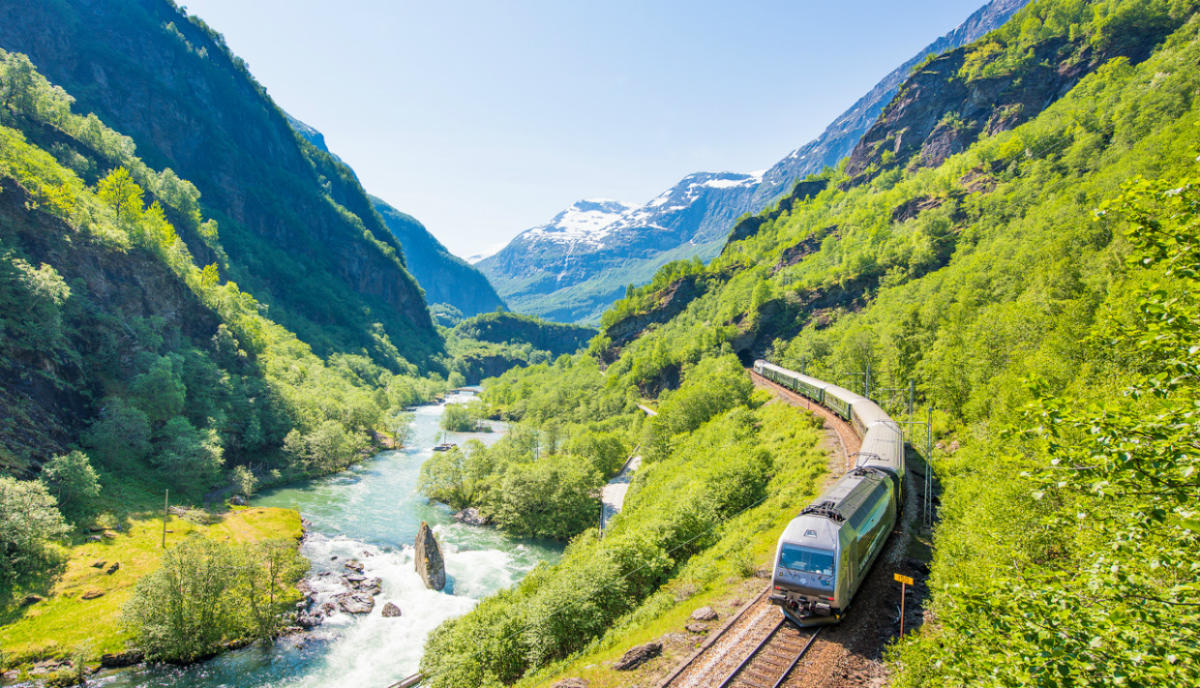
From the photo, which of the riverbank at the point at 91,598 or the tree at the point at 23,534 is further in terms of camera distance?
the tree at the point at 23,534

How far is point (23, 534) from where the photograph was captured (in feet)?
110

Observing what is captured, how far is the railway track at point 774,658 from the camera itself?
48.5 feet

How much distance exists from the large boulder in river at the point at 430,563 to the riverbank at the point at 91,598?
14985 mm

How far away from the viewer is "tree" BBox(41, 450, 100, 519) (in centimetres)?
4166

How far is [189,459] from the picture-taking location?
2156 inches

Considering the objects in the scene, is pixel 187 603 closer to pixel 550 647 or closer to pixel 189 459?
pixel 550 647

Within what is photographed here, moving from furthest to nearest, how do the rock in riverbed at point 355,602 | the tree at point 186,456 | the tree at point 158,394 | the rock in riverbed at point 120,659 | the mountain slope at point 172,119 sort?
the mountain slope at point 172,119
the tree at point 158,394
the tree at point 186,456
the rock in riverbed at point 355,602
the rock in riverbed at point 120,659

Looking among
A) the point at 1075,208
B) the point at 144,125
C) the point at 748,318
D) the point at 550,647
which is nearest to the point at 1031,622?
the point at 550,647

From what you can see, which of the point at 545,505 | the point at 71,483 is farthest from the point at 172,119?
the point at 545,505

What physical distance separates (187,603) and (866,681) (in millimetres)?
37445

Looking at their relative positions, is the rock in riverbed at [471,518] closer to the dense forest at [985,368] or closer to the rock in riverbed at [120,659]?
the dense forest at [985,368]

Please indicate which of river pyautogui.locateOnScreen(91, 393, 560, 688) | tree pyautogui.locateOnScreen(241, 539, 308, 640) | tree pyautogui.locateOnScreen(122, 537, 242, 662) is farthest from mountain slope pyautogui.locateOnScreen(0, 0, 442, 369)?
tree pyautogui.locateOnScreen(122, 537, 242, 662)

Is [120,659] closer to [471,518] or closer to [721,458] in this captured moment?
[471,518]

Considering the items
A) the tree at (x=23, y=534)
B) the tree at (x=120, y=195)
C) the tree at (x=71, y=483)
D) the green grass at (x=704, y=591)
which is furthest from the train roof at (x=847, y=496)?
the tree at (x=120, y=195)
